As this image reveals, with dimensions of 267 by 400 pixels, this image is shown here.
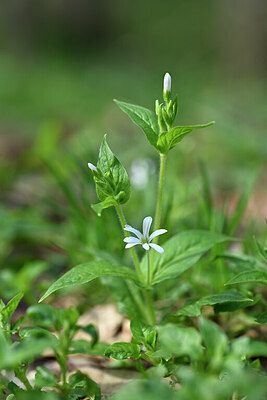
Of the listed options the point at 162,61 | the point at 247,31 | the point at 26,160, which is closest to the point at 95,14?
the point at 162,61

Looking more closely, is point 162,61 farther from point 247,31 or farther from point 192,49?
point 247,31

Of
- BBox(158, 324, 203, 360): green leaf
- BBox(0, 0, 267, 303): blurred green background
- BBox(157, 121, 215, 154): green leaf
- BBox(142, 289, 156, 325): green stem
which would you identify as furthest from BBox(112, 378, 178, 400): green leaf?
BBox(0, 0, 267, 303): blurred green background

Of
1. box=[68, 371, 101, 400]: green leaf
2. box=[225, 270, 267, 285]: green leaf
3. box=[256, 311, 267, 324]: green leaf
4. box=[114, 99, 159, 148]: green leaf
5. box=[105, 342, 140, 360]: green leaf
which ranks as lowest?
box=[68, 371, 101, 400]: green leaf

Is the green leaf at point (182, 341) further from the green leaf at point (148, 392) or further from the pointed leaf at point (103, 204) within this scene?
the pointed leaf at point (103, 204)

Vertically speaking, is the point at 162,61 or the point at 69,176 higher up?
the point at 162,61

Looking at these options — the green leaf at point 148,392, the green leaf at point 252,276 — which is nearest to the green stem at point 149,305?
the green leaf at point 252,276

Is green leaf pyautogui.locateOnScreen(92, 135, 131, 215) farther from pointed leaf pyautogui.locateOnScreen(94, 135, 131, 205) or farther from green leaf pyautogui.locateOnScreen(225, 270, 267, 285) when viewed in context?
green leaf pyautogui.locateOnScreen(225, 270, 267, 285)

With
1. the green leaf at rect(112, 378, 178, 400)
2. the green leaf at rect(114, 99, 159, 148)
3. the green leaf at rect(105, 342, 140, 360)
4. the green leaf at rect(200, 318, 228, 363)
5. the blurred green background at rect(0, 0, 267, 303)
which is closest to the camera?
the green leaf at rect(112, 378, 178, 400)
